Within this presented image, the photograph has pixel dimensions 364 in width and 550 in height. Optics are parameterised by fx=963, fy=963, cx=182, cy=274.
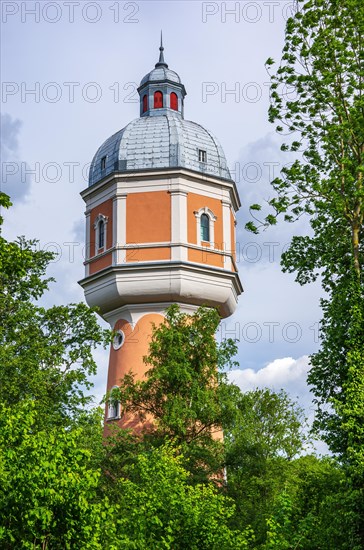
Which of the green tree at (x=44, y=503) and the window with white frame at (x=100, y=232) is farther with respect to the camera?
the window with white frame at (x=100, y=232)

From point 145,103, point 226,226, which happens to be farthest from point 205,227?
point 145,103

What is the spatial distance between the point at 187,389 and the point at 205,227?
8.04m

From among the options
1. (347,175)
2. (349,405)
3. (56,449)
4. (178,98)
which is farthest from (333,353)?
(178,98)

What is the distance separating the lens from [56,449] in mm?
13484

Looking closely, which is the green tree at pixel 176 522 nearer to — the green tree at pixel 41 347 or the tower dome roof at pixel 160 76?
the green tree at pixel 41 347

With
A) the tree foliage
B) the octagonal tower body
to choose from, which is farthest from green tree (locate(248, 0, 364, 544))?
the octagonal tower body

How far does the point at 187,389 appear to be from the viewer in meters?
24.3

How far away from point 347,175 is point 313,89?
215 cm

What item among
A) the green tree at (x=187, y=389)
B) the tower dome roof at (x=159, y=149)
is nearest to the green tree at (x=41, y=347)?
the green tree at (x=187, y=389)

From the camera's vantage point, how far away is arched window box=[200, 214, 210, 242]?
101 ft

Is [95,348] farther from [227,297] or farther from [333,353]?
[227,297]

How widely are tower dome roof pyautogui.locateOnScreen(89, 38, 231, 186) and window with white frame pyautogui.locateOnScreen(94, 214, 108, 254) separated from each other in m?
1.39

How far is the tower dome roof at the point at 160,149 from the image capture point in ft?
102

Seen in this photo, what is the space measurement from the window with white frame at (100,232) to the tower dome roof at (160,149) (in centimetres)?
139
